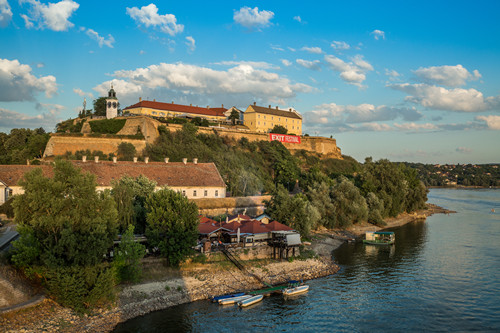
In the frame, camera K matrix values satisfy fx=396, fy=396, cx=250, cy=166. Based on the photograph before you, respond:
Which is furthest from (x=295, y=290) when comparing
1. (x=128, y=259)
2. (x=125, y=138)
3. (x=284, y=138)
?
(x=284, y=138)

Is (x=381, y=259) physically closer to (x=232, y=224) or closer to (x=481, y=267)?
(x=481, y=267)

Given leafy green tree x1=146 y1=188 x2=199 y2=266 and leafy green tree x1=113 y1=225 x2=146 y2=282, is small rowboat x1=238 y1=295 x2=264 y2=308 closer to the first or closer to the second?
leafy green tree x1=146 y1=188 x2=199 y2=266

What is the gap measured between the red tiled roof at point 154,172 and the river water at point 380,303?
15633mm

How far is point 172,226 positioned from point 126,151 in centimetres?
2964

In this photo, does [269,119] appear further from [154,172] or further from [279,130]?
[154,172]

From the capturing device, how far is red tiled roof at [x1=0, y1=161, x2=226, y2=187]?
36.4m

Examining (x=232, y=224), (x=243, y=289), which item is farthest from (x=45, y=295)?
(x=232, y=224)

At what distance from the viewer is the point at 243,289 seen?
24750 mm

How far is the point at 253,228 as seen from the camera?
99.0ft

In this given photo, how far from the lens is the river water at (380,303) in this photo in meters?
20.0

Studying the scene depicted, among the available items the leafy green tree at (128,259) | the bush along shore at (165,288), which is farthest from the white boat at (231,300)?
the leafy green tree at (128,259)

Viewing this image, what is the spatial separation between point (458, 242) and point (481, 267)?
31.4ft

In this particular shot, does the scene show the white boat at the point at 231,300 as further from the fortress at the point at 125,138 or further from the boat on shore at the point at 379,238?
the fortress at the point at 125,138

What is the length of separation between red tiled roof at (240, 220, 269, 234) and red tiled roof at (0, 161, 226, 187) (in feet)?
35.0
